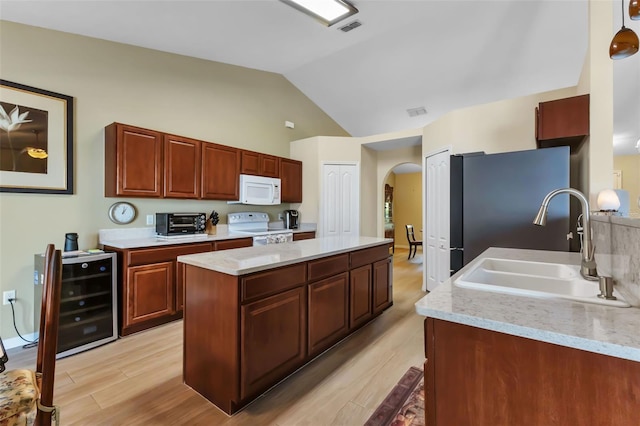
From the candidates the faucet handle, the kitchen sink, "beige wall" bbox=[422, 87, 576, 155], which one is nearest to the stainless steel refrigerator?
the kitchen sink

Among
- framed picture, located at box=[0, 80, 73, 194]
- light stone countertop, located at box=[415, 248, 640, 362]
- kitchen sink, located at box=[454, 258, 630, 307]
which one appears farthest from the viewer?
framed picture, located at box=[0, 80, 73, 194]

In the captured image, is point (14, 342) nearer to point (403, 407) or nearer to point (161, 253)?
point (161, 253)

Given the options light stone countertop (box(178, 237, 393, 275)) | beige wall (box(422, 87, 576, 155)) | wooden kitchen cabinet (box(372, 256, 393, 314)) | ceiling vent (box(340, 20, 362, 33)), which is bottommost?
wooden kitchen cabinet (box(372, 256, 393, 314))

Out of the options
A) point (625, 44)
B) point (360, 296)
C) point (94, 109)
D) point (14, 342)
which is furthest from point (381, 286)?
point (94, 109)

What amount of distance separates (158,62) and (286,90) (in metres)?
2.35

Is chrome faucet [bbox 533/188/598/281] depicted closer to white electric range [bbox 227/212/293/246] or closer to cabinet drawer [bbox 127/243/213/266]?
cabinet drawer [bbox 127/243/213/266]

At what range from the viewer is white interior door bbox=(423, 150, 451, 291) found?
397cm

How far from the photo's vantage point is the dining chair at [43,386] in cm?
101

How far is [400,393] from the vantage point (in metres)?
1.95

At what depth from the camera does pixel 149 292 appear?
2936 millimetres

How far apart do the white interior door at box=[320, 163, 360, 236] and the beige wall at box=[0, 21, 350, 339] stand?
1.52 m

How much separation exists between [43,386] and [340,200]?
4.62 m

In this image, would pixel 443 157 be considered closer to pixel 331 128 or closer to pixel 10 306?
pixel 331 128

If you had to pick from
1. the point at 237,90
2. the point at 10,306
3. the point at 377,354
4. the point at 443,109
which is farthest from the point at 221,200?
the point at 443,109
